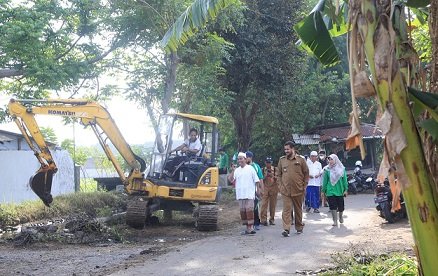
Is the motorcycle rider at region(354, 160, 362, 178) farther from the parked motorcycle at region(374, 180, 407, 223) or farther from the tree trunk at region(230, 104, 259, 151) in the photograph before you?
the parked motorcycle at region(374, 180, 407, 223)

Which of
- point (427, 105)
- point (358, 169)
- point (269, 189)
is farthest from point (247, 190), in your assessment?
point (358, 169)

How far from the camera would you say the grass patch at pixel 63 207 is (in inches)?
554

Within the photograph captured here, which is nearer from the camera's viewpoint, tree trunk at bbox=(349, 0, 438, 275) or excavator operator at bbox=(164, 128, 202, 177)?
tree trunk at bbox=(349, 0, 438, 275)

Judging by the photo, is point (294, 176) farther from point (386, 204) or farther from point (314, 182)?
point (314, 182)

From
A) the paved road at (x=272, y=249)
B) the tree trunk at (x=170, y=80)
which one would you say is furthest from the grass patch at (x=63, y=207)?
the paved road at (x=272, y=249)

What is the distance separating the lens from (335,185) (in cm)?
1248

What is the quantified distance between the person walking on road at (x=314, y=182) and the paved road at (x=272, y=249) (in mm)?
1996

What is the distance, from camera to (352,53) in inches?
168

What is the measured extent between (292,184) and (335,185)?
1.61m

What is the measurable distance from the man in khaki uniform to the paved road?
42cm

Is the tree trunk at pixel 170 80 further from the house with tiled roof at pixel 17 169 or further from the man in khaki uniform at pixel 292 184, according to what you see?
the man in khaki uniform at pixel 292 184

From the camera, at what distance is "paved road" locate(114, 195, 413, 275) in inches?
318

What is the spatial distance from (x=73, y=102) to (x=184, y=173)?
10.4 feet

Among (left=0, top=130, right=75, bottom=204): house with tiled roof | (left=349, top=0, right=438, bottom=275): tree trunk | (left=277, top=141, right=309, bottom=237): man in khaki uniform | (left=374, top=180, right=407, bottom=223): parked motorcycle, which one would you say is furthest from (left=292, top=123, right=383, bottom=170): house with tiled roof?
(left=349, top=0, right=438, bottom=275): tree trunk
